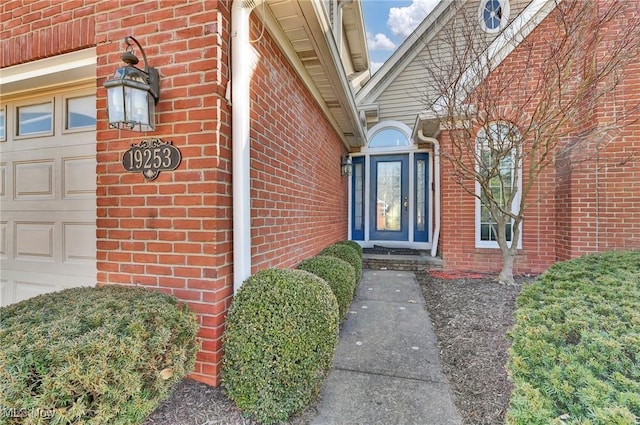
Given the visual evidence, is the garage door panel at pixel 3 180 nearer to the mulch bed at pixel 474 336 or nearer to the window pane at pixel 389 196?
the mulch bed at pixel 474 336

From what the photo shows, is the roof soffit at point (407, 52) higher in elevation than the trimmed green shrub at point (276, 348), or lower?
higher

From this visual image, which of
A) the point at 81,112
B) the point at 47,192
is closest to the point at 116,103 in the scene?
the point at 81,112

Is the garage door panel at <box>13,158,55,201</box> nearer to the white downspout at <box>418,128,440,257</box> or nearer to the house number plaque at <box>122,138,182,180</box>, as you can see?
the house number plaque at <box>122,138,182,180</box>

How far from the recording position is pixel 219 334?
6.97ft

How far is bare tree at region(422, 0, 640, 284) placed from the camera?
4207 mm

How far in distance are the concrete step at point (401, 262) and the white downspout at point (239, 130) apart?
182 inches

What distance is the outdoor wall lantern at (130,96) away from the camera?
1953mm

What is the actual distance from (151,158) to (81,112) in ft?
4.37

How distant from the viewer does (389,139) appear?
7883mm

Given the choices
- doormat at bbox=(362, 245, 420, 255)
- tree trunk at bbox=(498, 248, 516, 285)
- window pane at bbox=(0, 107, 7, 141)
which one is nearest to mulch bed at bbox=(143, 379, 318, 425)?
window pane at bbox=(0, 107, 7, 141)

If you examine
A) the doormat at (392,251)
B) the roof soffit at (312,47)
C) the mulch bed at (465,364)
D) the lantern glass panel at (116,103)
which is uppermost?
the roof soffit at (312,47)

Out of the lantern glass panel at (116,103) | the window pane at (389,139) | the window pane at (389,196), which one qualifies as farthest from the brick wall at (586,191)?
the lantern glass panel at (116,103)

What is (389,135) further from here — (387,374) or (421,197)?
(387,374)

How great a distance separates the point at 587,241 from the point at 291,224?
5028 mm
